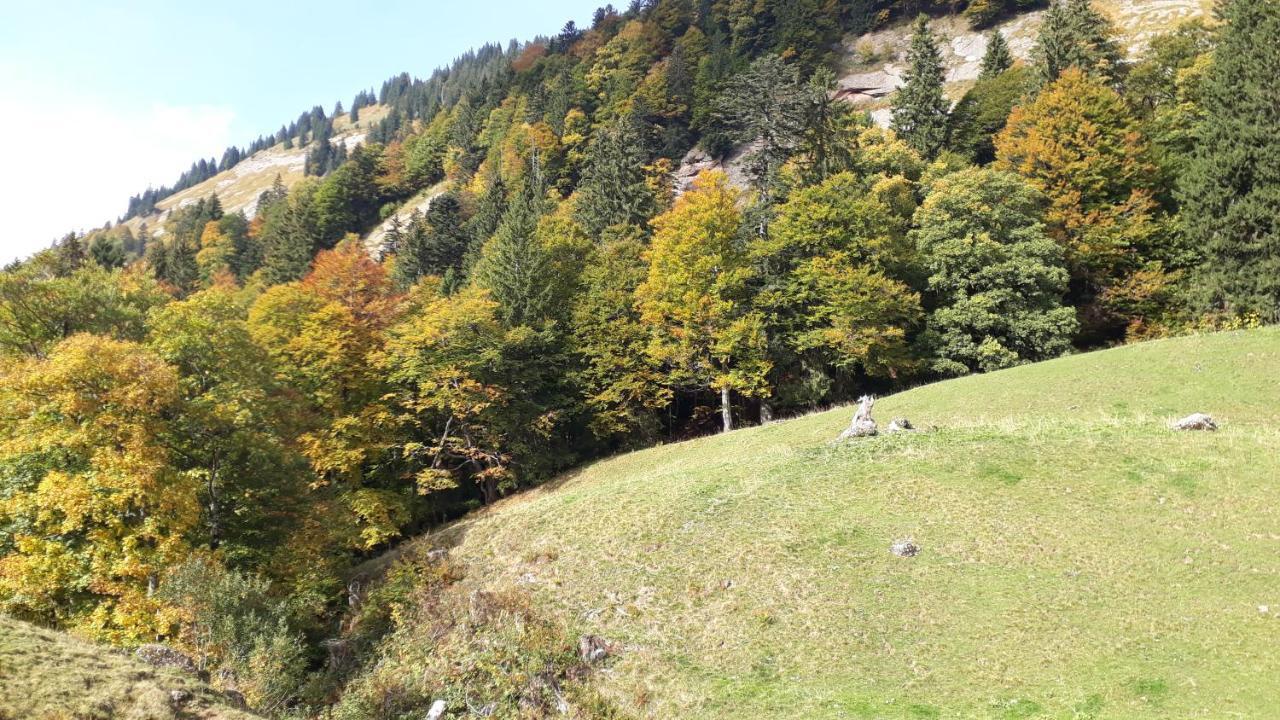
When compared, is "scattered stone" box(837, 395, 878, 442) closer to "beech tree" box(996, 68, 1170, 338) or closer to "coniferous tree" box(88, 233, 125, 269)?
"beech tree" box(996, 68, 1170, 338)

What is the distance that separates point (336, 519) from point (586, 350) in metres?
20.6

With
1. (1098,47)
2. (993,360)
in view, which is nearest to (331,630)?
(993,360)

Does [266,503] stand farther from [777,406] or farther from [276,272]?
[276,272]

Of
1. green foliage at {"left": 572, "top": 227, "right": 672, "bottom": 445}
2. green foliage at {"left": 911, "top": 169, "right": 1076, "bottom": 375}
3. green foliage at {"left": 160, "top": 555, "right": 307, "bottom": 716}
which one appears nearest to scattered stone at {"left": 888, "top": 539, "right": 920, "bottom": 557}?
green foliage at {"left": 160, "top": 555, "right": 307, "bottom": 716}

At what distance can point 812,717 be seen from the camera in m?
13.5

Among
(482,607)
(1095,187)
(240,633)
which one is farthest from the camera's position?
(1095,187)

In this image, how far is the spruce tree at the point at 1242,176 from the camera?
36.4 meters

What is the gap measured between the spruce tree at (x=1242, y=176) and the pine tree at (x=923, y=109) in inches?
893

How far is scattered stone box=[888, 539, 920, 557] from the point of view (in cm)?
1866

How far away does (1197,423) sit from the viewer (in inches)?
890

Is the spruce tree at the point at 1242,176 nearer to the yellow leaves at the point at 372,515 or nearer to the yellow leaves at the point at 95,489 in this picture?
the yellow leaves at the point at 372,515

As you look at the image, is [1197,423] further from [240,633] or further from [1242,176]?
[240,633]

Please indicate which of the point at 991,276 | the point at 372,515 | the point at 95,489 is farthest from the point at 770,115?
the point at 95,489

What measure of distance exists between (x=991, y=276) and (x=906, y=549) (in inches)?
1149
